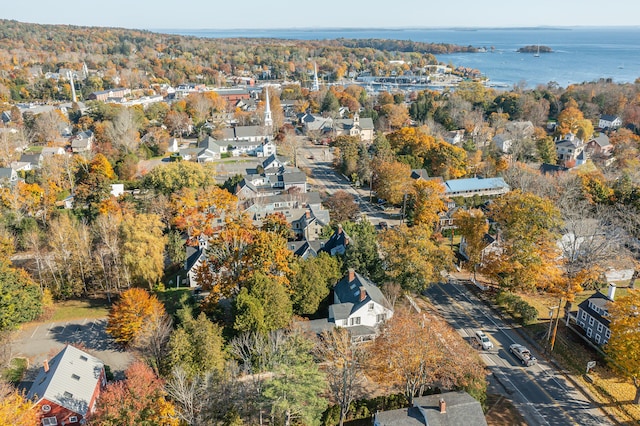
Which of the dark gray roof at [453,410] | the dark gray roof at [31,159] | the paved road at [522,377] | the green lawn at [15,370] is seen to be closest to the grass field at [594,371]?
the paved road at [522,377]

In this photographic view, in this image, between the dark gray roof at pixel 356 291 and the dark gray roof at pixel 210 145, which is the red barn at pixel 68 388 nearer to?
the dark gray roof at pixel 356 291

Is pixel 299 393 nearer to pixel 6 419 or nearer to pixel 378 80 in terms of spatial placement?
pixel 6 419

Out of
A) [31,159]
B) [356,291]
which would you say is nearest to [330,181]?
[356,291]

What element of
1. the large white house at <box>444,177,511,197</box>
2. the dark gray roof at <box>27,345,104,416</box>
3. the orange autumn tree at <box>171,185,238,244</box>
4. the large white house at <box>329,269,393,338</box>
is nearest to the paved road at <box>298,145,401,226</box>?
the large white house at <box>444,177,511,197</box>

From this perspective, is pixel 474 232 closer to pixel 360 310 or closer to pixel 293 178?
pixel 360 310

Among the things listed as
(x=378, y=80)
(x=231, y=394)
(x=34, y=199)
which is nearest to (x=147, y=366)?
(x=231, y=394)

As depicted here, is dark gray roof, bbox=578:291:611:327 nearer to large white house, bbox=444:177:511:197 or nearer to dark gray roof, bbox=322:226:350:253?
dark gray roof, bbox=322:226:350:253

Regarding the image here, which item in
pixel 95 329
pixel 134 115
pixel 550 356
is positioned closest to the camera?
pixel 550 356
